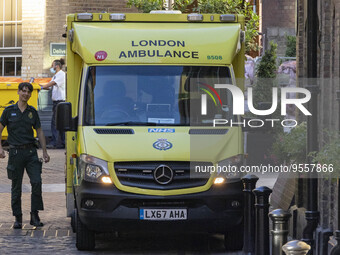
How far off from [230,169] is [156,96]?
1.29 meters

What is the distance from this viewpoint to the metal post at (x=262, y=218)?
9000 mm

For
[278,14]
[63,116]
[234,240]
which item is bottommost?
[234,240]

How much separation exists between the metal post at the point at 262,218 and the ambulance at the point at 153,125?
5.30 ft

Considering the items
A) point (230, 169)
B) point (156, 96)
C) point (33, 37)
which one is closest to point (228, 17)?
point (156, 96)

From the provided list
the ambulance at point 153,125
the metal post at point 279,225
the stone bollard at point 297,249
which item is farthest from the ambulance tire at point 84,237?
the stone bollard at point 297,249

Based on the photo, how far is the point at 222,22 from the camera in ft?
39.8

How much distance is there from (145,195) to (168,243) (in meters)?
1.44

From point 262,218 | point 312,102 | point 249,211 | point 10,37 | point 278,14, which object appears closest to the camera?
point 262,218

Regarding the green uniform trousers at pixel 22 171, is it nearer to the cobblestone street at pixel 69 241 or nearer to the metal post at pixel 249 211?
→ the cobblestone street at pixel 69 241

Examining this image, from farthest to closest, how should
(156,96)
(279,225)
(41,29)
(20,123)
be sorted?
(41,29) → (20,123) → (156,96) → (279,225)

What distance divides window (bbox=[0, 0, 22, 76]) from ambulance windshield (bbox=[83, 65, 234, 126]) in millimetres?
19572

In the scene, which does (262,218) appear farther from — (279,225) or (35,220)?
(35,220)

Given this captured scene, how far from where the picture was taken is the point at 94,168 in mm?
10914

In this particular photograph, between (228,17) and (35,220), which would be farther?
(35,220)
